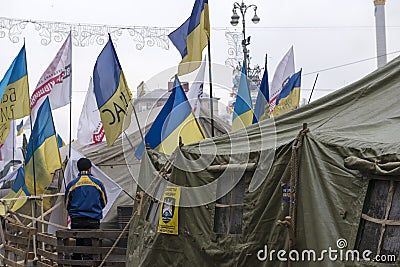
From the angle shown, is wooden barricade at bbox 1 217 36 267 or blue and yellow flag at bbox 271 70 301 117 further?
blue and yellow flag at bbox 271 70 301 117

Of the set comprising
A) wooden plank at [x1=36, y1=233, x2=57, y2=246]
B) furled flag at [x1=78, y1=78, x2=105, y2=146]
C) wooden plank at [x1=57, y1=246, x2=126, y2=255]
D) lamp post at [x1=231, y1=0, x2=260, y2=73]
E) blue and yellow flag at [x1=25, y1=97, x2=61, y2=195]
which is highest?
lamp post at [x1=231, y1=0, x2=260, y2=73]

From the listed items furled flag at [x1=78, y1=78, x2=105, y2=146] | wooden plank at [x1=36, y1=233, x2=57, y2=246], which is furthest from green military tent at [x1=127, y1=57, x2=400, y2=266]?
furled flag at [x1=78, y1=78, x2=105, y2=146]

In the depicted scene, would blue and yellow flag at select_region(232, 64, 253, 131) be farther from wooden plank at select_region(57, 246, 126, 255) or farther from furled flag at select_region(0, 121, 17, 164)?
furled flag at select_region(0, 121, 17, 164)

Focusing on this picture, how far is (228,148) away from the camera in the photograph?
7859 millimetres

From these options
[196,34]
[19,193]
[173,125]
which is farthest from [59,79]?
[196,34]

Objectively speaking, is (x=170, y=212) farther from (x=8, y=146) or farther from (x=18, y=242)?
(x=8, y=146)

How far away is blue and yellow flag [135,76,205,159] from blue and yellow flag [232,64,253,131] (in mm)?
635

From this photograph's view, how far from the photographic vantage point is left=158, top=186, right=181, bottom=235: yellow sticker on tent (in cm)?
823

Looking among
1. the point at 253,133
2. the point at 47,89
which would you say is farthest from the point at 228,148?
the point at 47,89

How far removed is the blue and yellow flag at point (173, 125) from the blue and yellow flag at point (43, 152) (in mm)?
2458

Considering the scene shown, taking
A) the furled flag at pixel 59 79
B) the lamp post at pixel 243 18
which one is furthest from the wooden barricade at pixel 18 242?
the lamp post at pixel 243 18

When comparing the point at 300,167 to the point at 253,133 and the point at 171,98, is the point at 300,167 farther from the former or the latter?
the point at 171,98

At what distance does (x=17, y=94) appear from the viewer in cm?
1326

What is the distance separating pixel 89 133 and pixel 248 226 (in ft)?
34.4
